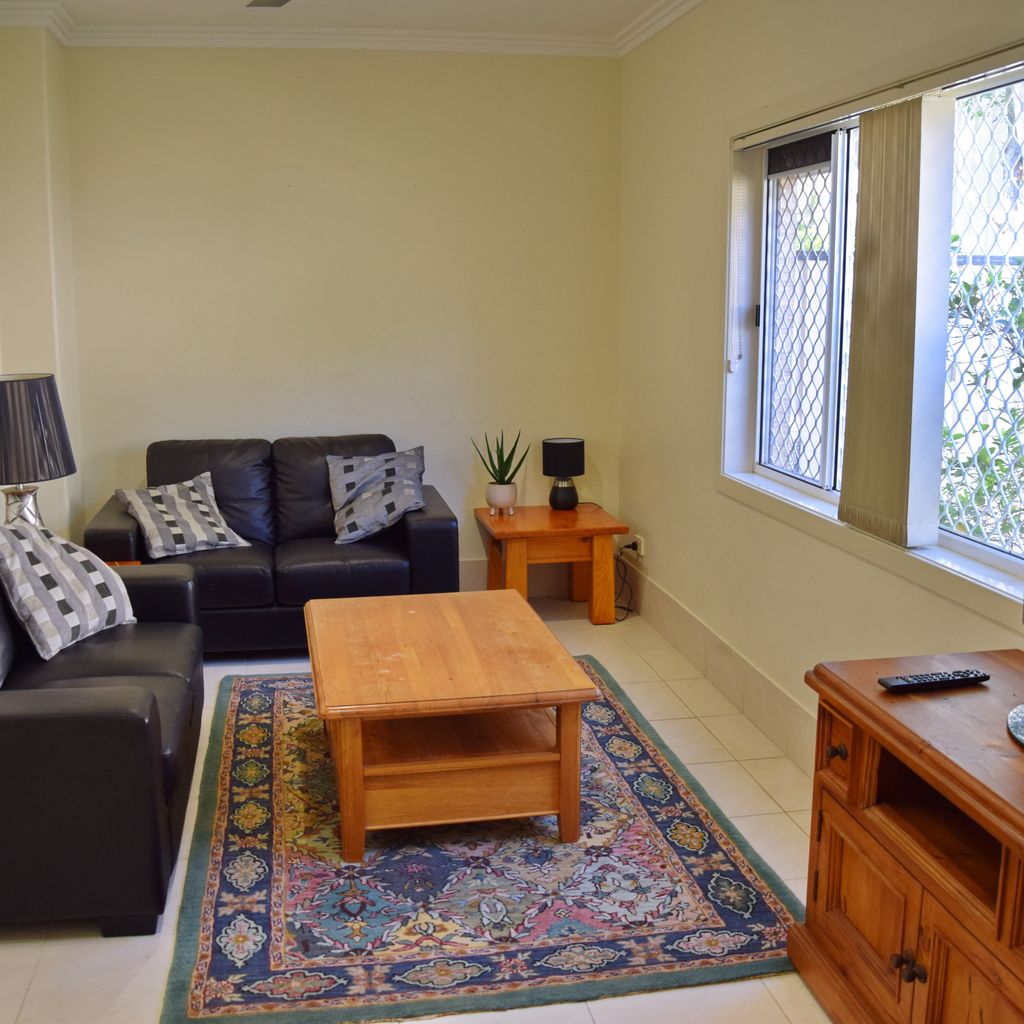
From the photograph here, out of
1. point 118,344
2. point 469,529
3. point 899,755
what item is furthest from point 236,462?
point 899,755

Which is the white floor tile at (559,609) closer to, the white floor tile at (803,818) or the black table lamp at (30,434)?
the white floor tile at (803,818)

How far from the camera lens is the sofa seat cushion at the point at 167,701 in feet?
9.71

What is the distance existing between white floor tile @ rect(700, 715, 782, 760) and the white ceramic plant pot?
5.63ft

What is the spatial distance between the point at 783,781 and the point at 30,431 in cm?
272

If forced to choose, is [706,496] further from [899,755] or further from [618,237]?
[899,755]

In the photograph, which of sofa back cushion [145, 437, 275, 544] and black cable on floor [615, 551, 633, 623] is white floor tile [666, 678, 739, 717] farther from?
sofa back cushion [145, 437, 275, 544]

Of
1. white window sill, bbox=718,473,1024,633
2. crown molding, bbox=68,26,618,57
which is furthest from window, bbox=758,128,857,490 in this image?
crown molding, bbox=68,26,618,57

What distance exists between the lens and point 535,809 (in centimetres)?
329

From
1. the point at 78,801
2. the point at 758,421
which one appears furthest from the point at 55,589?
the point at 758,421

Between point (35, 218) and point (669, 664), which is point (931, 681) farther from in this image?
point (35, 218)

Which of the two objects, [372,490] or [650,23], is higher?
[650,23]

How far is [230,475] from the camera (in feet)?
17.3

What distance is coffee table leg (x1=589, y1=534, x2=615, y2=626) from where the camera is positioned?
17.6ft

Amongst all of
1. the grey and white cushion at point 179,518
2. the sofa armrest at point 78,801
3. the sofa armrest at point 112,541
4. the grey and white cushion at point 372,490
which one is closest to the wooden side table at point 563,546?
the grey and white cushion at point 372,490
